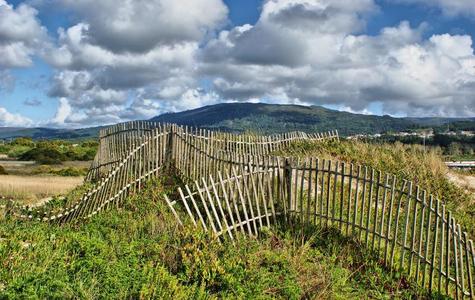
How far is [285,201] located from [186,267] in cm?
412

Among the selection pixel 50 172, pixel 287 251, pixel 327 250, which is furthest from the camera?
pixel 50 172

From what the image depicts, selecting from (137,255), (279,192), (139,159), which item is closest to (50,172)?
(139,159)

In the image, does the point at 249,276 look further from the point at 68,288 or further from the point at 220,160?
the point at 220,160

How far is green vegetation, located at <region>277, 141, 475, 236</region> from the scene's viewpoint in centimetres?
1312

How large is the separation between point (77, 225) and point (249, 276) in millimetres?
6404

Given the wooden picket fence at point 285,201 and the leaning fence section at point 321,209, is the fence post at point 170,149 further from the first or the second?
the leaning fence section at point 321,209

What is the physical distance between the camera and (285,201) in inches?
396

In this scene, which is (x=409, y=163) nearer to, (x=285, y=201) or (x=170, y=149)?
(x=285, y=201)

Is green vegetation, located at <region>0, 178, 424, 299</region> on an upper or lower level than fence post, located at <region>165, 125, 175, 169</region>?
lower

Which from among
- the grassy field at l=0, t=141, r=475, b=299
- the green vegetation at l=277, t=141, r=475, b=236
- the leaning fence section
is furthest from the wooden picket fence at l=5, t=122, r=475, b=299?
the green vegetation at l=277, t=141, r=475, b=236

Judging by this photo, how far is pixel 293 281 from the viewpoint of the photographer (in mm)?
6766

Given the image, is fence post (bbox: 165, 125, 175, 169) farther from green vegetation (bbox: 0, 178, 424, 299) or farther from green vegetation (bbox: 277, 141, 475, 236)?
green vegetation (bbox: 277, 141, 475, 236)

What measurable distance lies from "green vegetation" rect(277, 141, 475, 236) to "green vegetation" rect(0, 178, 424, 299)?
15.6 feet

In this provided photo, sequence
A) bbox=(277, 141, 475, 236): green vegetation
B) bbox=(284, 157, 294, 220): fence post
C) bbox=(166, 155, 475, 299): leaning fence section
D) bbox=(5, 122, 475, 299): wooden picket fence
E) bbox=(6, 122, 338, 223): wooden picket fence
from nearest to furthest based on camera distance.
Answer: bbox=(5, 122, 475, 299): wooden picket fence < bbox=(166, 155, 475, 299): leaning fence section < bbox=(284, 157, 294, 220): fence post < bbox=(6, 122, 338, 223): wooden picket fence < bbox=(277, 141, 475, 236): green vegetation
